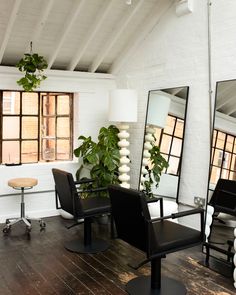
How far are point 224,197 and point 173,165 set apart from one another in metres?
0.92

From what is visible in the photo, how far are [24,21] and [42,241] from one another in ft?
8.73

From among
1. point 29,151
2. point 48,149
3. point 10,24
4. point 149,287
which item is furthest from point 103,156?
point 149,287

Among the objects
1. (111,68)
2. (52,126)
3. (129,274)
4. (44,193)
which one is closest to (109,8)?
(111,68)

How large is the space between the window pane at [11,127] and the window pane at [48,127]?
422 mm

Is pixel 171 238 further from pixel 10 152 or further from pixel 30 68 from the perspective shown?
pixel 10 152

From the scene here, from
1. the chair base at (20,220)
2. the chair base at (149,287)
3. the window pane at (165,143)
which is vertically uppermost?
the window pane at (165,143)

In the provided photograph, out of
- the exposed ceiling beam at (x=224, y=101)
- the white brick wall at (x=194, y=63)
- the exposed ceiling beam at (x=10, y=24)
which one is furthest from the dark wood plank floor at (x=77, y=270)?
the exposed ceiling beam at (x=10, y=24)

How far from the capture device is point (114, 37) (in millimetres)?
4676

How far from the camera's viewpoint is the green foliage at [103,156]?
4.65 m

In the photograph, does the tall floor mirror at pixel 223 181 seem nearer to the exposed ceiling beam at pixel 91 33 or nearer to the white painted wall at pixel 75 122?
the exposed ceiling beam at pixel 91 33

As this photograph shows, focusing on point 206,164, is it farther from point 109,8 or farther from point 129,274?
point 109,8

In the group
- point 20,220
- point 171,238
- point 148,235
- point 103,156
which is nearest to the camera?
point 148,235

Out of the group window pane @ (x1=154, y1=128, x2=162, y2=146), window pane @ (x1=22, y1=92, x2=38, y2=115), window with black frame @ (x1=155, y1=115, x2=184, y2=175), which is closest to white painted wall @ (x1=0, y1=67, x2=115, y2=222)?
window pane @ (x1=22, y1=92, x2=38, y2=115)

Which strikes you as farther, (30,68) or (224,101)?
(30,68)
